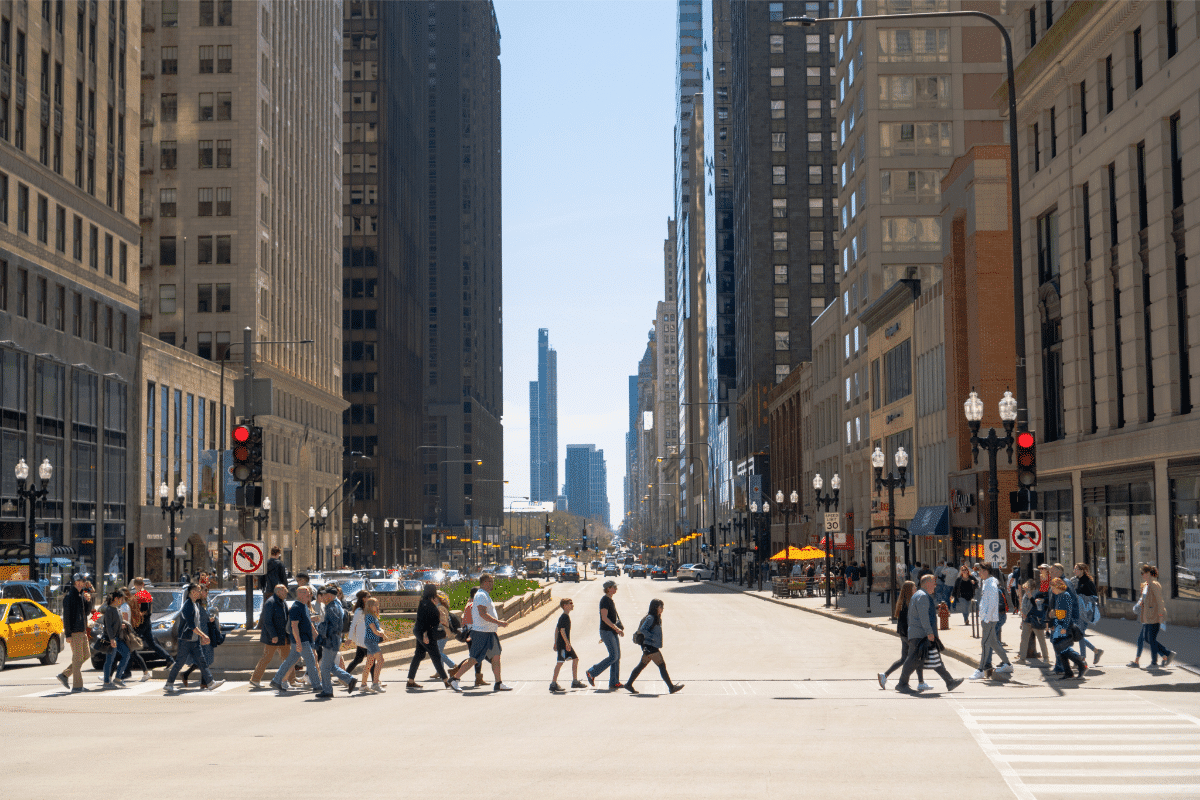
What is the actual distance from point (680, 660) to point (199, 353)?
74888mm

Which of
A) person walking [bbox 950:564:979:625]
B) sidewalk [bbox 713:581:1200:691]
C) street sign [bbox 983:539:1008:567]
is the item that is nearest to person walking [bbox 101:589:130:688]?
sidewalk [bbox 713:581:1200:691]

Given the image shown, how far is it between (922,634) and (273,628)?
1141 cm

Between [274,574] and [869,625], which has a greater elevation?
[274,574]

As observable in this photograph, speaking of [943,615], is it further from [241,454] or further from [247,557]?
[241,454]

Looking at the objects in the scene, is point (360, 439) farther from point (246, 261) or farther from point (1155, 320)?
point (1155, 320)

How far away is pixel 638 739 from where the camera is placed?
16219 millimetres

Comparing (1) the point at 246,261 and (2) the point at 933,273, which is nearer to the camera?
(2) the point at 933,273

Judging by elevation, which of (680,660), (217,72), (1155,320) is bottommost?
(680,660)

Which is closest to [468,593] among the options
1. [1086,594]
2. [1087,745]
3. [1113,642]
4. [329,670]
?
[1113,642]

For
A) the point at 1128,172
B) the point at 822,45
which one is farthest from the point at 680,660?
the point at 822,45

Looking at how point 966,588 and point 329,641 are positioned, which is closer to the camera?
point 329,641

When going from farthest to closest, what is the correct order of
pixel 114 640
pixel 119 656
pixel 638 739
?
pixel 119 656, pixel 114 640, pixel 638 739

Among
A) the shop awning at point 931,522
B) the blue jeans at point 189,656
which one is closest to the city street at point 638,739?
the blue jeans at point 189,656

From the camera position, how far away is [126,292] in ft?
230
